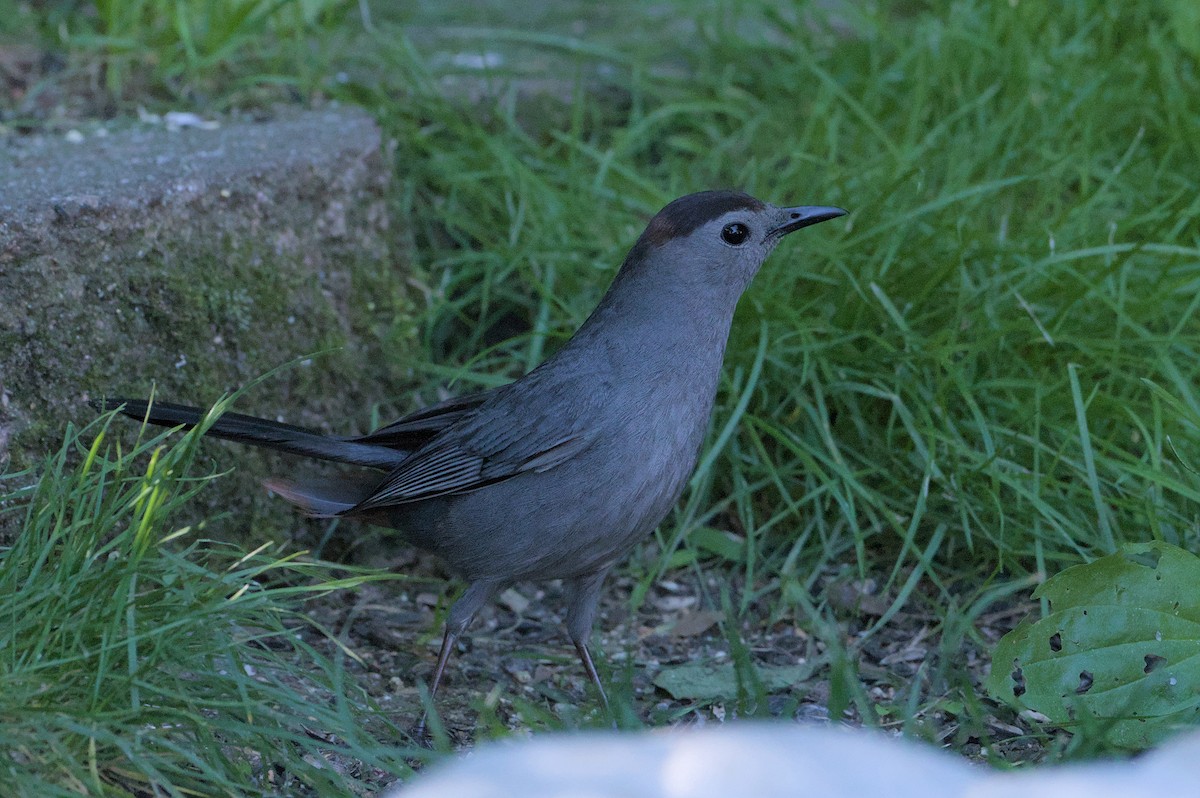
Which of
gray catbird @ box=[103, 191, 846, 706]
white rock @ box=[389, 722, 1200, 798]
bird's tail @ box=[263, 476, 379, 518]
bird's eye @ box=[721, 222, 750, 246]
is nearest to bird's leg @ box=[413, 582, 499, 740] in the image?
gray catbird @ box=[103, 191, 846, 706]

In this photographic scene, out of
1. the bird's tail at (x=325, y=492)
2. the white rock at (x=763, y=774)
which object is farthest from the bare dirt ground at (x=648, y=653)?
the white rock at (x=763, y=774)

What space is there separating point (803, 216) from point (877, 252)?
0.73 metres

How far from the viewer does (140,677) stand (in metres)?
2.46

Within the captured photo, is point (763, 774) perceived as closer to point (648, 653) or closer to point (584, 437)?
point (584, 437)

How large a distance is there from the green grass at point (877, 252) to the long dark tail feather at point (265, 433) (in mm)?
672

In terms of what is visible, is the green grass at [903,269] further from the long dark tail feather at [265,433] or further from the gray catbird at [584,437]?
the long dark tail feather at [265,433]

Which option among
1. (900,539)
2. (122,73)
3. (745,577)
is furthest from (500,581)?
(122,73)

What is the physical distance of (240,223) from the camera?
3.82 metres

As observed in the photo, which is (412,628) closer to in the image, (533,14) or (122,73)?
(122,73)

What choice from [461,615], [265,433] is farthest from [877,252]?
[265,433]

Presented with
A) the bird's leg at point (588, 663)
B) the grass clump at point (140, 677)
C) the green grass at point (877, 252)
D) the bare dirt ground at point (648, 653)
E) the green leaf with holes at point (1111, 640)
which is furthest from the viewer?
the green grass at point (877, 252)

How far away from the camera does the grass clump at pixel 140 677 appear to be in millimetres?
2299

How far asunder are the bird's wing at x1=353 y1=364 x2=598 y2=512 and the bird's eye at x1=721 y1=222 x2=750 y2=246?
1.93 ft

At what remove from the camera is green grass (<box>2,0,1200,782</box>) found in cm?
375
